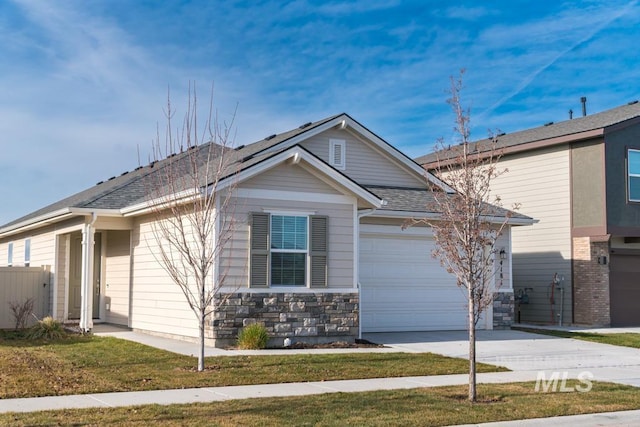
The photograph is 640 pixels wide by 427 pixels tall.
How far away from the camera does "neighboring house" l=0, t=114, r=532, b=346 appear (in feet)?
47.5

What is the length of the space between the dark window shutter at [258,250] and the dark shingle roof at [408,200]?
3.71 metres

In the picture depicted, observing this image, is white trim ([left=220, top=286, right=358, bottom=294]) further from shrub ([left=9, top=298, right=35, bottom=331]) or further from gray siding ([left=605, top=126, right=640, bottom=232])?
gray siding ([left=605, top=126, right=640, bottom=232])

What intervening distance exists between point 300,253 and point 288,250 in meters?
0.28

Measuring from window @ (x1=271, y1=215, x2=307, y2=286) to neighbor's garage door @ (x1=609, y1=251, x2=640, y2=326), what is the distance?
37.3 ft

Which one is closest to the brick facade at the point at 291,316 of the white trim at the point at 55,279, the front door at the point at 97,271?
the white trim at the point at 55,279

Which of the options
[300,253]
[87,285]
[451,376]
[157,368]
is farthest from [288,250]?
[87,285]

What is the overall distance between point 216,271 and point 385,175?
803 centimetres

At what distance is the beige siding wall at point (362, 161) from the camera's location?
783 inches

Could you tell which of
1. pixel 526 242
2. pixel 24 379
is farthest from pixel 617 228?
pixel 24 379

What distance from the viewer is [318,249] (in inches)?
592

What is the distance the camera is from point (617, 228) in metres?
21.4

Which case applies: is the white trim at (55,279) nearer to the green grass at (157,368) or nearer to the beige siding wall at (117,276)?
the beige siding wall at (117,276)

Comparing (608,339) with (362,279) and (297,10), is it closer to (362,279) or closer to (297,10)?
(362,279)

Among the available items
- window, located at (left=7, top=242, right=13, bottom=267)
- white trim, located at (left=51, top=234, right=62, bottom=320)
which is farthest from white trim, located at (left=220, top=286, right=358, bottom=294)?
window, located at (left=7, top=242, right=13, bottom=267)
